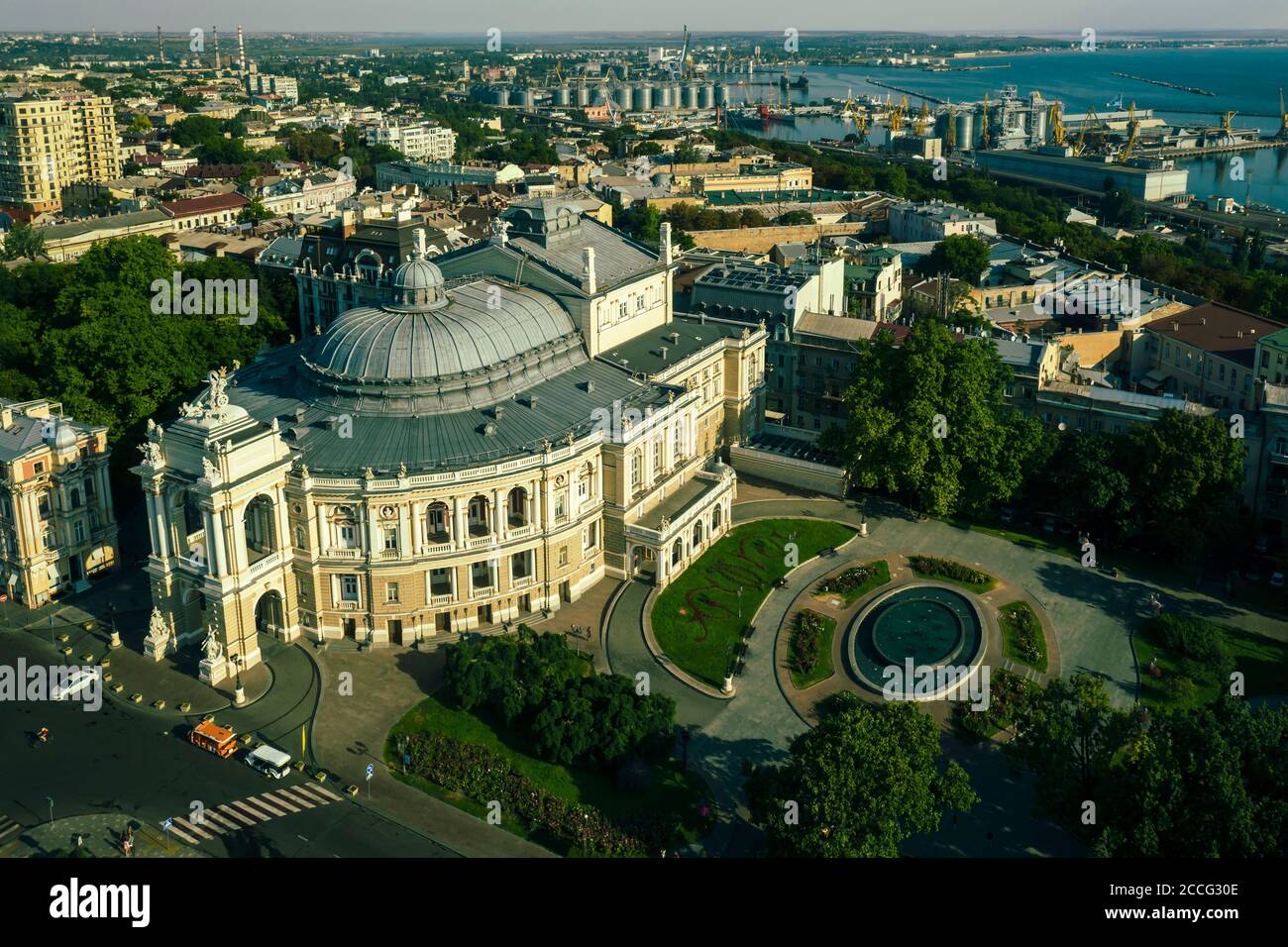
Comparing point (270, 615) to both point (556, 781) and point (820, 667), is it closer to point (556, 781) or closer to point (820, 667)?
point (556, 781)

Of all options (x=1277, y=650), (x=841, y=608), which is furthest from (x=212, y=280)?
(x=1277, y=650)

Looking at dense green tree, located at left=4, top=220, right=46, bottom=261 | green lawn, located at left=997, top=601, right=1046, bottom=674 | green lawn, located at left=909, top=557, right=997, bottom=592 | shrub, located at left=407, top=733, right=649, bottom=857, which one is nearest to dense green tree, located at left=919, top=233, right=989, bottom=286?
green lawn, located at left=909, top=557, right=997, bottom=592

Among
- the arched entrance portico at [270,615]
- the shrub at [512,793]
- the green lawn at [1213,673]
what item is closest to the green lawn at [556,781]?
the shrub at [512,793]

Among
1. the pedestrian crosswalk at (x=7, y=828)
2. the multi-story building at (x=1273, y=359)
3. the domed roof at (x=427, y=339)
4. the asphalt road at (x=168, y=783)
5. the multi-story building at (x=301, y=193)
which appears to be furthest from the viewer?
the multi-story building at (x=301, y=193)

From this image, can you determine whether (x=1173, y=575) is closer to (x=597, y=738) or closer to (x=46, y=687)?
(x=597, y=738)

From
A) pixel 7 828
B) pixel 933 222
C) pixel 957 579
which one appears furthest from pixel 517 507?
pixel 933 222

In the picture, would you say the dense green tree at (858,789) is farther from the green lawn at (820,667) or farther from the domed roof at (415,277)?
the domed roof at (415,277)
